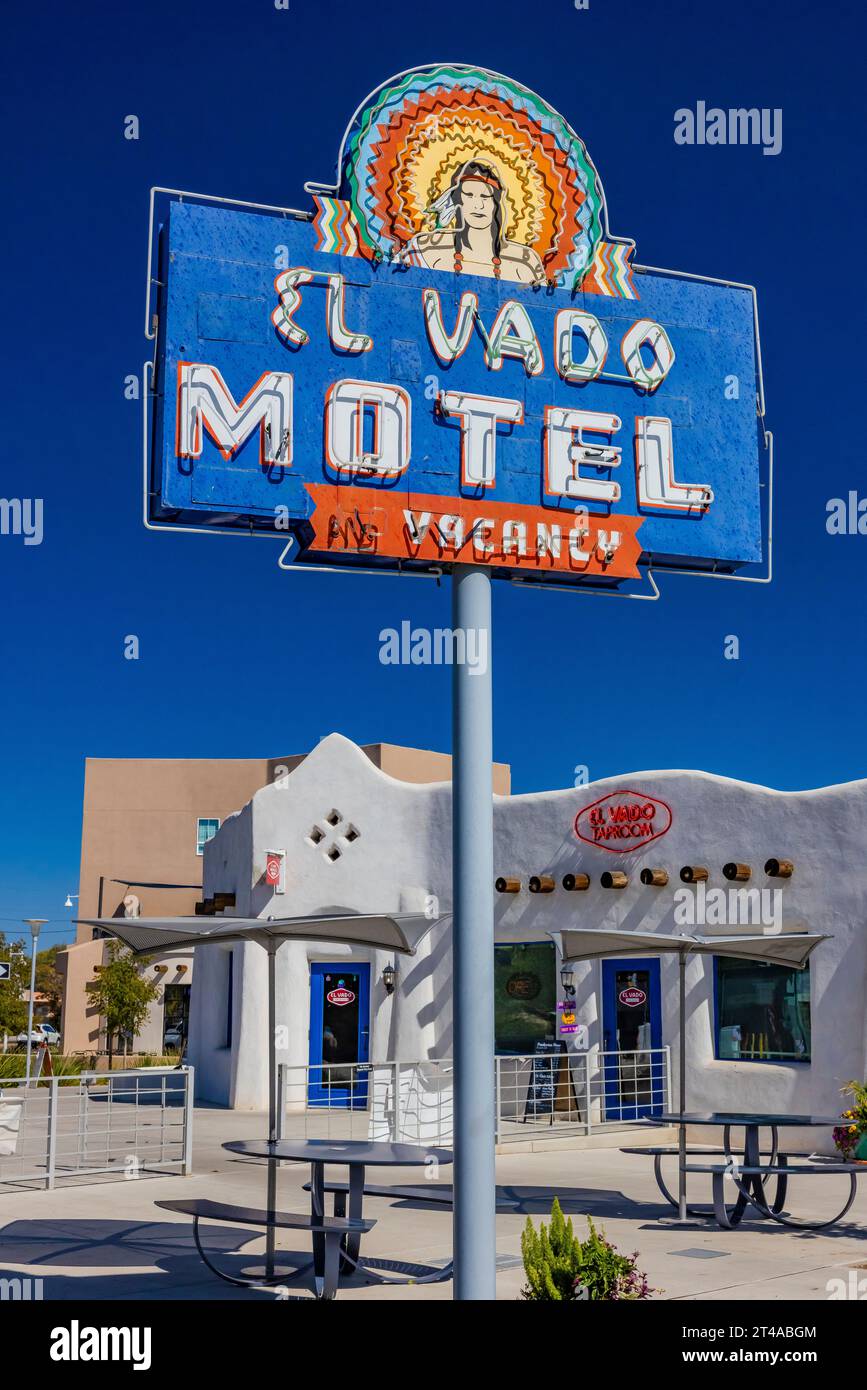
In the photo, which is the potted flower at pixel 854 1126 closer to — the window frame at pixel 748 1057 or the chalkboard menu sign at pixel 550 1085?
the window frame at pixel 748 1057

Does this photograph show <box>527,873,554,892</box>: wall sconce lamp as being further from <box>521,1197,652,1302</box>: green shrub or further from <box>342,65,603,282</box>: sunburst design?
<box>342,65,603,282</box>: sunburst design

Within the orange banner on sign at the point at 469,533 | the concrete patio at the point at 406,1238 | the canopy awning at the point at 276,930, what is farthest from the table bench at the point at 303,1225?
the orange banner on sign at the point at 469,533

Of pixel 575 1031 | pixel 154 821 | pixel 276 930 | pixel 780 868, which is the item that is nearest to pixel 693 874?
pixel 780 868

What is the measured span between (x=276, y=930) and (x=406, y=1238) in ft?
9.75

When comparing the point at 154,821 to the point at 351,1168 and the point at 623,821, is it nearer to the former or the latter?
the point at 623,821

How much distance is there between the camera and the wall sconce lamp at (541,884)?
20.9 metres

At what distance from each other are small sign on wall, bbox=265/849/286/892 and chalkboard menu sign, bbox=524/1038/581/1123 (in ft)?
17.0

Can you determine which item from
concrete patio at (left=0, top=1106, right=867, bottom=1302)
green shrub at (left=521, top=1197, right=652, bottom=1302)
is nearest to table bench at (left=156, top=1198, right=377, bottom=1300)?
concrete patio at (left=0, top=1106, right=867, bottom=1302)

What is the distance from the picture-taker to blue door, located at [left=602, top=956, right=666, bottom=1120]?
19703 millimetres

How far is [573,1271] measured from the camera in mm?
6801

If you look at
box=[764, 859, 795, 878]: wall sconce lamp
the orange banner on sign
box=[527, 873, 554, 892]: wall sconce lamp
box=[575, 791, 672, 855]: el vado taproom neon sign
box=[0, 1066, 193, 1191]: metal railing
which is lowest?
box=[0, 1066, 193, 1191]: metal railing

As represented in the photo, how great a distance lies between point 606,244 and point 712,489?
160 centimetres

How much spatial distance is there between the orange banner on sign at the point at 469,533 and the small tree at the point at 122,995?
32.4 meters
